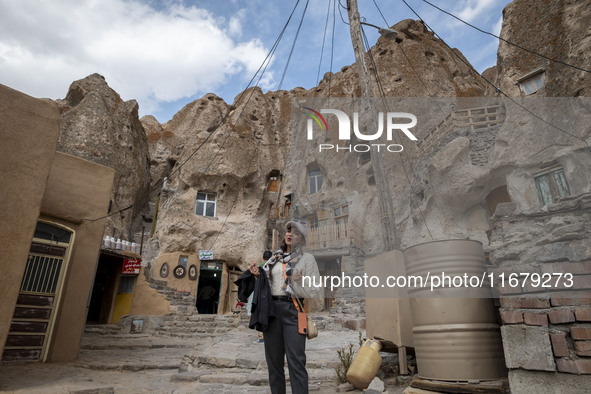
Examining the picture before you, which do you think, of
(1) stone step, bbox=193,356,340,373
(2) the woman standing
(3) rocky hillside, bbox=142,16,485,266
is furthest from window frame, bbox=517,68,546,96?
(2) the woman standing

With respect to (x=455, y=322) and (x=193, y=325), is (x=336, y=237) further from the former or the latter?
(x=455, y=322)

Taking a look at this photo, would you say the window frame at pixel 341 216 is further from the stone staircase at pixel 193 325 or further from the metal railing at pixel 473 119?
the stone staircase at pixel 193 325

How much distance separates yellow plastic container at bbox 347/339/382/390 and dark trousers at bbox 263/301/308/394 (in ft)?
1.95

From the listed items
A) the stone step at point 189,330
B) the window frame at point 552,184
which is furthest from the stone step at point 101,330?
the window frame at point 552,184

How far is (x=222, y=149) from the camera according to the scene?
21578mm

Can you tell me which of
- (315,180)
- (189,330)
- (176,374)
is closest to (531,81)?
(315,180)

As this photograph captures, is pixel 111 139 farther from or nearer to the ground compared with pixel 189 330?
farther from the ground

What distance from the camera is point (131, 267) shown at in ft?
51.9

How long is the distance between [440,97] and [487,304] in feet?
→ 69.4

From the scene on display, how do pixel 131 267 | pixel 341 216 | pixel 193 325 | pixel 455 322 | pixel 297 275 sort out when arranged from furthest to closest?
pixel 341 216
pixel 131 267
pixel 193 325
pixel 297 275
pixel 455 322

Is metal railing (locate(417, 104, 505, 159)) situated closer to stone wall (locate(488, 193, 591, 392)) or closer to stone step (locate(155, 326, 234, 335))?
stone step (locate(155, 326, 234, 335))

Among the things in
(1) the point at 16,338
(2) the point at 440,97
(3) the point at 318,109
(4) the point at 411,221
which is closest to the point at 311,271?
(1) the point at 16,338

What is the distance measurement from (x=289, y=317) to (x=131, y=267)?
15.3m

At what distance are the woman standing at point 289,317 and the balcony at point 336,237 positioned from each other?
54.6 feet
